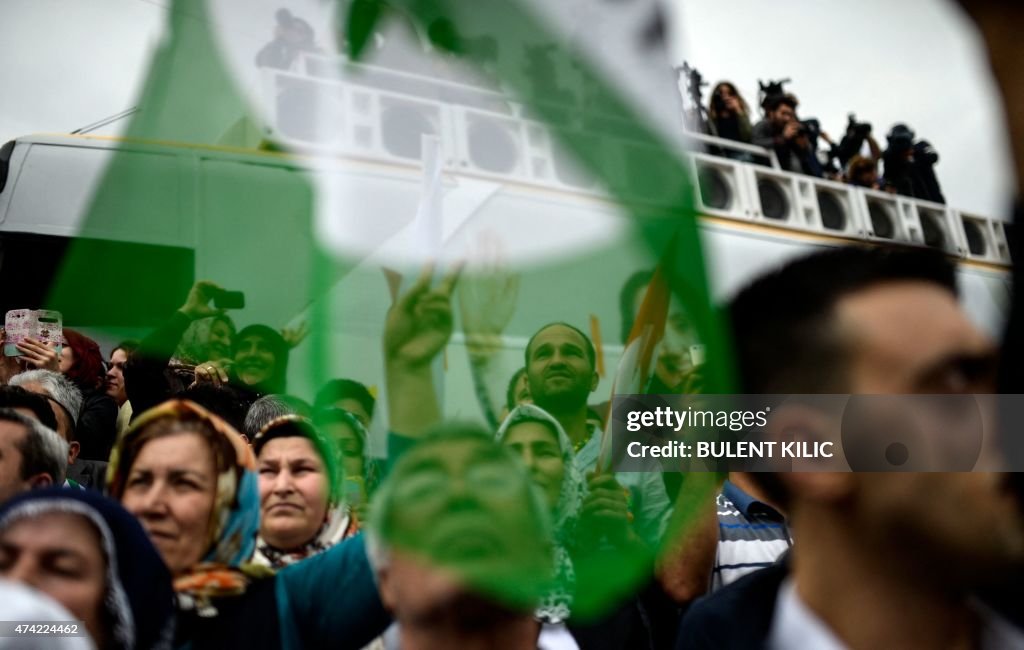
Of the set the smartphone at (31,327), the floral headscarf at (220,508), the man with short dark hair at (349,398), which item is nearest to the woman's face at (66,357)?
the smartphone at (31,327)

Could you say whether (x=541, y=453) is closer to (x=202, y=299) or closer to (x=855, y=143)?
(x=202, y=299)

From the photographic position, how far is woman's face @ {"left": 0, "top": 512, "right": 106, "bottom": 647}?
1161 mm

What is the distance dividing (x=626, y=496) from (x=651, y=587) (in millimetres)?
331

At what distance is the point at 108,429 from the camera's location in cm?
270

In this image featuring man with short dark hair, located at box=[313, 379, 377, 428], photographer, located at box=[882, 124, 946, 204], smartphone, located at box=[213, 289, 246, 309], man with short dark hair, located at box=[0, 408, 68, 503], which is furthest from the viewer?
photographer, located at box=[882, 124, 946, 204]

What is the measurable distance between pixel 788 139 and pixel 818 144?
125 mm

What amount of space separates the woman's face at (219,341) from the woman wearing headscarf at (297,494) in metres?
0.18

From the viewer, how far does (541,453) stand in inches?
50.3

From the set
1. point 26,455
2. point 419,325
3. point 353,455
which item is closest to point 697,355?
point 419,325

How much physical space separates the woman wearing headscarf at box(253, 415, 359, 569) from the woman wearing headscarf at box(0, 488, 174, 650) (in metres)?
0.28

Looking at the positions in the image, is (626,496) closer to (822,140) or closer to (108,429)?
(822,140)

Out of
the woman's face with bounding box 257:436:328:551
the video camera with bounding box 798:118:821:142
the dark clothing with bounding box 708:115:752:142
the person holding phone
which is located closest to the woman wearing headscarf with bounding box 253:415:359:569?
the woman's face with bounding box 257:436:328:551

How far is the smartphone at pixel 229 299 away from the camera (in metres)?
1.47

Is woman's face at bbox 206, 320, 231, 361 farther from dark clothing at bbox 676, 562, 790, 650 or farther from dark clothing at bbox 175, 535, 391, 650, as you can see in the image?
dark clothing at bbox 676, 562, 790, 650
